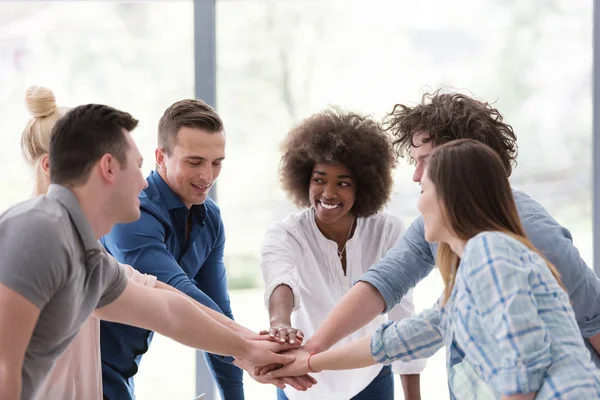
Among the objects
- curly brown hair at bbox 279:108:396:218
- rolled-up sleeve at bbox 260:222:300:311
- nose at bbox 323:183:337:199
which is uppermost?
curly brown hair at bbox 279:108:396:218

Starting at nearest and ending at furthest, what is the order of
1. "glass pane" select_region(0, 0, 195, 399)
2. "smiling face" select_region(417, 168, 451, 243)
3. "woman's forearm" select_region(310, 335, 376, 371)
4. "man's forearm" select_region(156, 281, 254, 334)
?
1. "smiling face" select_region(417, 168, 451, 243)
2. "woman's forearm" select_region(310, 335, 376, 371)
3. "man's forearm" select_region(156, 281, 254, 334)
4. "glass pane" select_region(0, 0, 195, 399)

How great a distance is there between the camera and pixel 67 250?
5.35 ft

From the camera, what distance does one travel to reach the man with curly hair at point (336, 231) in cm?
289

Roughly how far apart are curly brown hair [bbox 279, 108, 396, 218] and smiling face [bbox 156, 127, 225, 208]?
15.6 inches

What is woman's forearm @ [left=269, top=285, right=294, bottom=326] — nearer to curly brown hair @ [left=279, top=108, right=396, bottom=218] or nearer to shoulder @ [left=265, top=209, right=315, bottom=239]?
shoulder @ [left=265, top=209, right=315, bottom=239]

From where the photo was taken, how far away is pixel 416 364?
2980mm

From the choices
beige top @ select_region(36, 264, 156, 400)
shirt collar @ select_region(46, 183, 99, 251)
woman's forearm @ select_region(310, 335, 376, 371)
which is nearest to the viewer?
shirt collar @ select_region(46, 183, 99, 251)

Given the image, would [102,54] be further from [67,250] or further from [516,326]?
[516,326]

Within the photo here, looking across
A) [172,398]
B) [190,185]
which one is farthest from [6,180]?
[190,185]

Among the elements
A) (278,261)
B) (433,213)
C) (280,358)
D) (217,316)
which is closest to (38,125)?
(217,316)

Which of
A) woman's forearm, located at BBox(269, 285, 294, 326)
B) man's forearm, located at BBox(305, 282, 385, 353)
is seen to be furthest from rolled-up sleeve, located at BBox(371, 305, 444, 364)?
woman's forearm, located at BBox(269, 285, 294, 326)

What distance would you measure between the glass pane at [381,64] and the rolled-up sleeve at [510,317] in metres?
2.46

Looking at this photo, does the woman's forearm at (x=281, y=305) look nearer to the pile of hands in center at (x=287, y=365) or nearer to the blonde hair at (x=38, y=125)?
the pile of hands in center at (x=287, y=365)

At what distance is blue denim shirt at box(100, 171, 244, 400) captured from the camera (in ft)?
8.05
